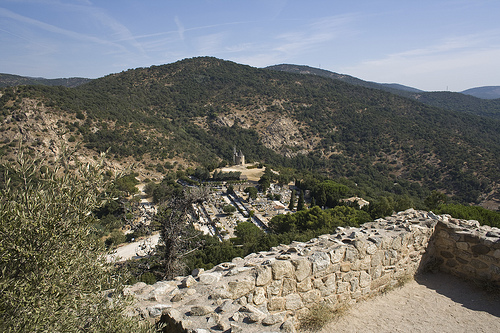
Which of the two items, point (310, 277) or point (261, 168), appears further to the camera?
point (261, 168)

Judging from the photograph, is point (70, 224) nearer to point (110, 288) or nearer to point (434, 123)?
point (110, 288)

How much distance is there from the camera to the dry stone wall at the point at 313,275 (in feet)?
13.2

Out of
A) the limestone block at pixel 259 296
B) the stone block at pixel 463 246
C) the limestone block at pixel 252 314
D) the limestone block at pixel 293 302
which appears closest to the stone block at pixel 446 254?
the stone block at pixel 463 246

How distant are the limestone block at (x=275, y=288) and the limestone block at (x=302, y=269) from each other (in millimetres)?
334

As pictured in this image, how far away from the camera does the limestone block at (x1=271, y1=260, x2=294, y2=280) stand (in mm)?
4727

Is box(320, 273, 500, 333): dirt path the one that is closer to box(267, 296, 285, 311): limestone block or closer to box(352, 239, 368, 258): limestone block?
box(267, 296, 285, 311): limestone block

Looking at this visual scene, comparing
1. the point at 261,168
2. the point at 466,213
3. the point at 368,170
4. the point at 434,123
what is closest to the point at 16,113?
the point at 261,168

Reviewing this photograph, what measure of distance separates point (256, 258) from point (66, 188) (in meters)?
3.75

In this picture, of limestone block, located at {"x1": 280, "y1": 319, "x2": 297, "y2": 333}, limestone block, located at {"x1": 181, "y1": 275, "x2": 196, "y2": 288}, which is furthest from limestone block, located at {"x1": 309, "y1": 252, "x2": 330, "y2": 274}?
limestone block, located at {"x1": 181, "y1": 275, "x2": 196, "y2": 288}

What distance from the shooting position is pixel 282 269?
4766 millimetres

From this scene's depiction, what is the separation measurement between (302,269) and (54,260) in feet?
11.7

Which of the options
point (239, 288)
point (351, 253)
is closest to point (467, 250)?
point (351, 253)

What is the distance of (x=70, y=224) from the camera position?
3.23 metres

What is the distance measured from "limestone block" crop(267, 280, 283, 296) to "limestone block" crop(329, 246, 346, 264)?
1.14 m
